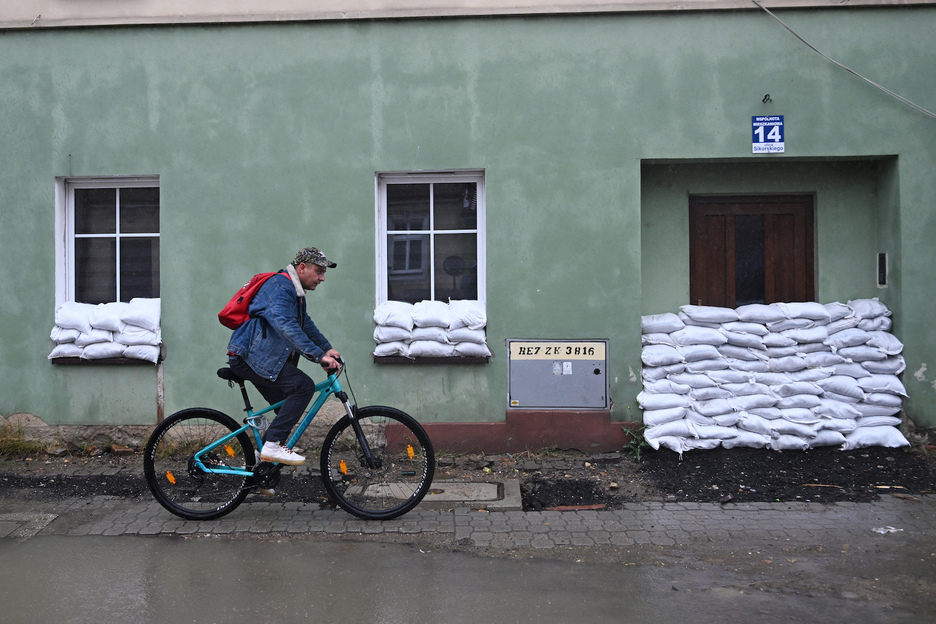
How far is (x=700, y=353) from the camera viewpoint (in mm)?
6555

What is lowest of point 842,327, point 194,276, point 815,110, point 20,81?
point 842,327

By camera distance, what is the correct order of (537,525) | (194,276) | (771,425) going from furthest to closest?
(194,276) < (771,425) < (537,525)

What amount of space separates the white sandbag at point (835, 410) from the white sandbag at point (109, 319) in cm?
630

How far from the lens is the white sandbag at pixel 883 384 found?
21.4ft

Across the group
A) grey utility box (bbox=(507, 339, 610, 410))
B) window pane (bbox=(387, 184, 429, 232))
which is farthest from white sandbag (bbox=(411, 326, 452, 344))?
window pane (bbox=(387, 184, 429, 232))

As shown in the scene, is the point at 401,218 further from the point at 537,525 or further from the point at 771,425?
the point at 771,425

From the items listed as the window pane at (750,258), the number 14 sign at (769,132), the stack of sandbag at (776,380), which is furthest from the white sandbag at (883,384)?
the number 14 sign at (769,132)

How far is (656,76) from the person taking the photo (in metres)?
6.67

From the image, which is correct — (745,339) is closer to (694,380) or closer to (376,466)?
(694,380)

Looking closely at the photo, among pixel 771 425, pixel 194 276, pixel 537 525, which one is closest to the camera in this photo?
pixel 537 525

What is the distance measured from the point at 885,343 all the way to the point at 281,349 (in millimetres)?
5180

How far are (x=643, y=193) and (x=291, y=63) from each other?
3491mm

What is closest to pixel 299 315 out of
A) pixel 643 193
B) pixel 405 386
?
pixel 405 386

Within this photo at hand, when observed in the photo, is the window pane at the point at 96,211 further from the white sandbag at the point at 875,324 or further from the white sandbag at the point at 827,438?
the white sandbag at the point at 875,324
